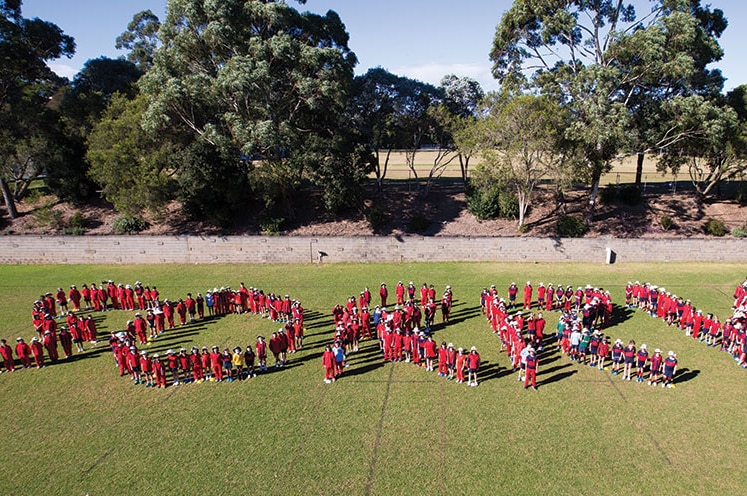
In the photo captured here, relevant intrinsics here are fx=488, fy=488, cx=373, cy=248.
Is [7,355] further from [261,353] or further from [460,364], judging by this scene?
[460,364]

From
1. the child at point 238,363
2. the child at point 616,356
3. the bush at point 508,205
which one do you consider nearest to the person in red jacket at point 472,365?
the child at point 616,356

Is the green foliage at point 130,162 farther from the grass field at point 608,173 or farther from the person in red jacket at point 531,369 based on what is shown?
the person in red jacket at point 531,369

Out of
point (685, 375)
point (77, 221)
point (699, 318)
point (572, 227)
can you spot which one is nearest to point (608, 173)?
point (572, 227)

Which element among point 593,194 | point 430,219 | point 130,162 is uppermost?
point 130,162

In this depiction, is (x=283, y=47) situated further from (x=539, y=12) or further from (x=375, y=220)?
(x=539, y=12)

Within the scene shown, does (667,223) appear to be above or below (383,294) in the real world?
above

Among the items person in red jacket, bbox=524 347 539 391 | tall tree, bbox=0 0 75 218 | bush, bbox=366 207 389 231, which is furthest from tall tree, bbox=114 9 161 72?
person in red jacket, bbox=524 347 539 391

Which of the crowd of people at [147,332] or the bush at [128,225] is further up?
the bush at [128,225]
